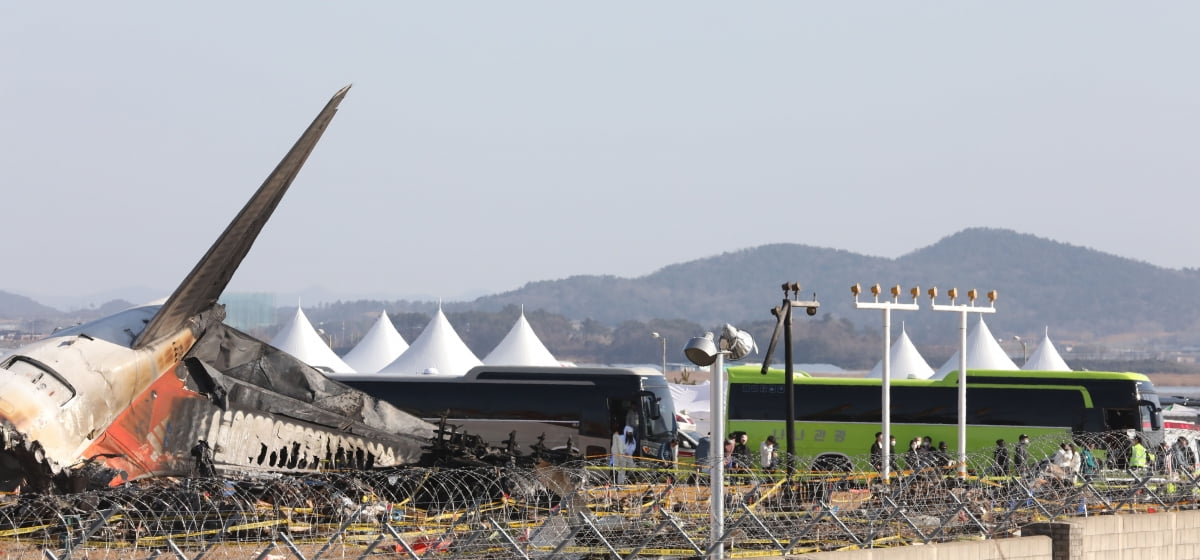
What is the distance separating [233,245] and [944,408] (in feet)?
72.5

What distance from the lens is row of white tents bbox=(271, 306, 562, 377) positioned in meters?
61.9

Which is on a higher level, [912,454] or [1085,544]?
[912,454]

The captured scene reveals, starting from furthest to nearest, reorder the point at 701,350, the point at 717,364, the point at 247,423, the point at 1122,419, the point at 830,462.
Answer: the point at 1122,419 < the point at 830,462 < the point at 247,423 < the point at 717,364 < the point at 701,350

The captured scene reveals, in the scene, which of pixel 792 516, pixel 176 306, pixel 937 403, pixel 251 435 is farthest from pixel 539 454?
pixel 937 403

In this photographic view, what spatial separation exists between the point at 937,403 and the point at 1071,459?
9078mm

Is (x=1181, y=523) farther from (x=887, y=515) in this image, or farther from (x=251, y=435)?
(x=251, y=435)

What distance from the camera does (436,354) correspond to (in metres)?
62.1

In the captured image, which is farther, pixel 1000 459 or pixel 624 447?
pixel 624 447

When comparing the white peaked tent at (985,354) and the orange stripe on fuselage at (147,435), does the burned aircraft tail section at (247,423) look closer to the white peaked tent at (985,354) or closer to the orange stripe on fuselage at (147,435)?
the orange stripe on fuselage at (147,435)

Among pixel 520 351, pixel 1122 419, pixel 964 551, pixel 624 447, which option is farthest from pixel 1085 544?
pixel 520 351

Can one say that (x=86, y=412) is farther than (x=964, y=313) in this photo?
No

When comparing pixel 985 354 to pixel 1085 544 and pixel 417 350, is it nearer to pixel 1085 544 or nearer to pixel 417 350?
pixel 417 350

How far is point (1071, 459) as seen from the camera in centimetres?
2809

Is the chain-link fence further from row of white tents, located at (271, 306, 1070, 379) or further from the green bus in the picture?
row of white tents, located at (271, 306, 1070, 379)
